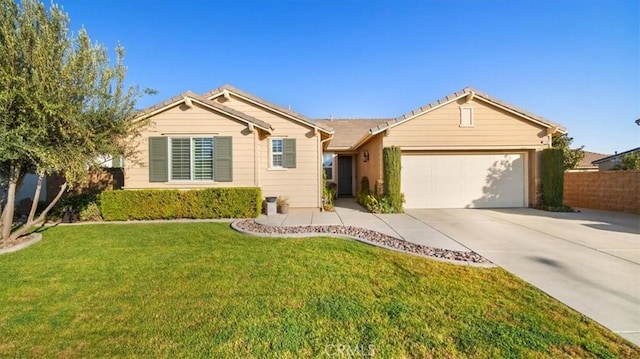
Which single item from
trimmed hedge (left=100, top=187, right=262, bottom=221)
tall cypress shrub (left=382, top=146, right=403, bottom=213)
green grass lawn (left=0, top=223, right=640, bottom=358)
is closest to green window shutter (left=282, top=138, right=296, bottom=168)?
trimmed hedge (left=100, top=187, right=262, bottom=221)

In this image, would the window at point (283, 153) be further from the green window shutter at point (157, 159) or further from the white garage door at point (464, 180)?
the white garage door at point (464, 180)

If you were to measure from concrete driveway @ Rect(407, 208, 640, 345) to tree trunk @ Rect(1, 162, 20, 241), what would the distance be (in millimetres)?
10165

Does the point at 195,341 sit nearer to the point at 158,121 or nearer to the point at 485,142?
the point at 158,121

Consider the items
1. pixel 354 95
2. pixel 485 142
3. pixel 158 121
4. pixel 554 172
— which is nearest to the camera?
pixel 158 121

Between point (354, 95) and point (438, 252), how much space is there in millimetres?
13751

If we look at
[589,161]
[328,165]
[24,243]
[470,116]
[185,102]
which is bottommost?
[24,243]

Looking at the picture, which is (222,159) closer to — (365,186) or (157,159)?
(157,159)

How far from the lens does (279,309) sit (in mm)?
3195

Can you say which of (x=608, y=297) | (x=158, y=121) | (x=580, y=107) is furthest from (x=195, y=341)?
(x=580, y=107)

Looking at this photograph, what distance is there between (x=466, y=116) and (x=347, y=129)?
985 centimetres

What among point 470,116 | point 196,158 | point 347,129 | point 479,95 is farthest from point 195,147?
point 347,129

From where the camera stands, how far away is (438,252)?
529 centimetres

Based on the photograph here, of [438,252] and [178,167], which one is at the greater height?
[178,167]

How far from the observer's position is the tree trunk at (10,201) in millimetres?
6289
